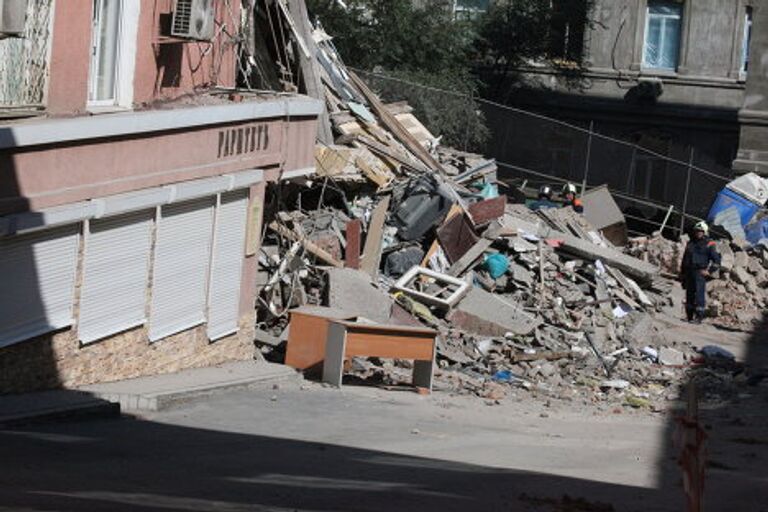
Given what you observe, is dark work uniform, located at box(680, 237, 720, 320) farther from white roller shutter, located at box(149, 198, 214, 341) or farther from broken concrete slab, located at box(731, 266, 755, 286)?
white roller shutter, located at box(149, 198, 214, 341)

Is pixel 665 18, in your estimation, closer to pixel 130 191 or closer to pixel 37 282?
pixel 130 191

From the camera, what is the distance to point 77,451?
1156cm

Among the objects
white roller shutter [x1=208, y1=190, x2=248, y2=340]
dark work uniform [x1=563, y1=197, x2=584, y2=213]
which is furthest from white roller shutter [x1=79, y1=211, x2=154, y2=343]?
dark work uniform [x1=563, y1=197, x2=584, y2=213]

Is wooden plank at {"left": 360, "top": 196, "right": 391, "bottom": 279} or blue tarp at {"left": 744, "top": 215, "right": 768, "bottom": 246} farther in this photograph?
blue tarp at {"left": 744, "top": 215, "right": 768, "bottom": 246}

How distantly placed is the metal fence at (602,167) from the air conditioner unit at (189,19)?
15172 millimetres

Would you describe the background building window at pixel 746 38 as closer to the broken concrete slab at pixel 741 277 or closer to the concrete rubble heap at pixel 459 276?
the broken concrete slab at pixel 741 277

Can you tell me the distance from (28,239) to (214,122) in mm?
3899

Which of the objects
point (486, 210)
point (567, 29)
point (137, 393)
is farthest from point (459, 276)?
point (567, 29)

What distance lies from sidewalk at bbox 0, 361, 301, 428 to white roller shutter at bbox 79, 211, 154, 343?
0.66m

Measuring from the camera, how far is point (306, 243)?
21.2m

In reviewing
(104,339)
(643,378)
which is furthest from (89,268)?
(643,378)

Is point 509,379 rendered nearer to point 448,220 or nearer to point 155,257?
point 448,220

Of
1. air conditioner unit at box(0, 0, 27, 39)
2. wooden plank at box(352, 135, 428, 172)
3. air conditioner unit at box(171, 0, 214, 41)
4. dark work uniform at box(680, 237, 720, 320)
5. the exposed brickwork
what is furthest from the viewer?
dark work uniform at box(680, 237, 720, 320)

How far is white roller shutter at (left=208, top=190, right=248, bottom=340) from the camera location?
710 inches
